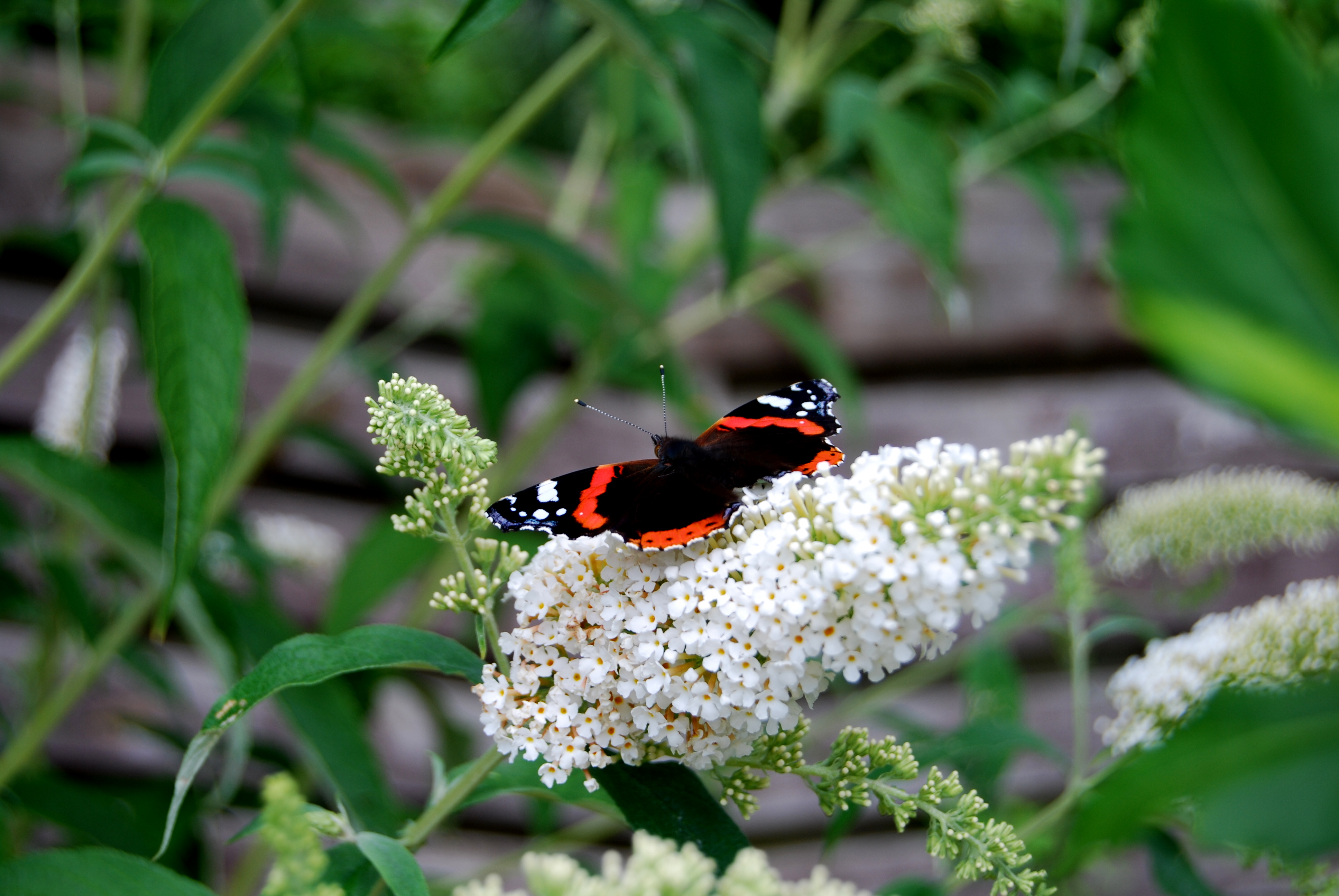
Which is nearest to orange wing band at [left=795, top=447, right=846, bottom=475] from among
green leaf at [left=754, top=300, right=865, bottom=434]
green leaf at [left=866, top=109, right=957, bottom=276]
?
green leaf at [left=866, top=109, right=957, bottom=276]

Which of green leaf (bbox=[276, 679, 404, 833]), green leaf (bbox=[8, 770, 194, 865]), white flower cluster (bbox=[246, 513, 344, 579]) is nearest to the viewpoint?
green leaf (bbox=[276, 679, 404, 833])

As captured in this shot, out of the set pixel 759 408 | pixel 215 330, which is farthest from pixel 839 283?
pixel 215 330

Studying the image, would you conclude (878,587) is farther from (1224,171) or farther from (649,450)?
(649,450)

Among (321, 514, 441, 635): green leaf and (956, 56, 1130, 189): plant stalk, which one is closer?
(321, 514, 441, 635): green leaf

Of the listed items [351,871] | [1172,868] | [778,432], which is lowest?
[1172,868]

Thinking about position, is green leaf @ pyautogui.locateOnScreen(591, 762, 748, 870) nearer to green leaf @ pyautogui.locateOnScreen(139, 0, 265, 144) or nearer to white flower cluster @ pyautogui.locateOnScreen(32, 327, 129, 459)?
green leaf @ pyautogui.locateOnScreen(139, 0, 265, 144)

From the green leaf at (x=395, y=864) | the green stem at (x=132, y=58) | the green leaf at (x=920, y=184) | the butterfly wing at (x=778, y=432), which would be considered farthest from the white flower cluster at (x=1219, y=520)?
the green stem at (x=132, y=58)

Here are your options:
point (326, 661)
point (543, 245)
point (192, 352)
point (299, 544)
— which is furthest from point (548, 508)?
point (299, 544)

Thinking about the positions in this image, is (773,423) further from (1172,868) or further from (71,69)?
(71,69)
